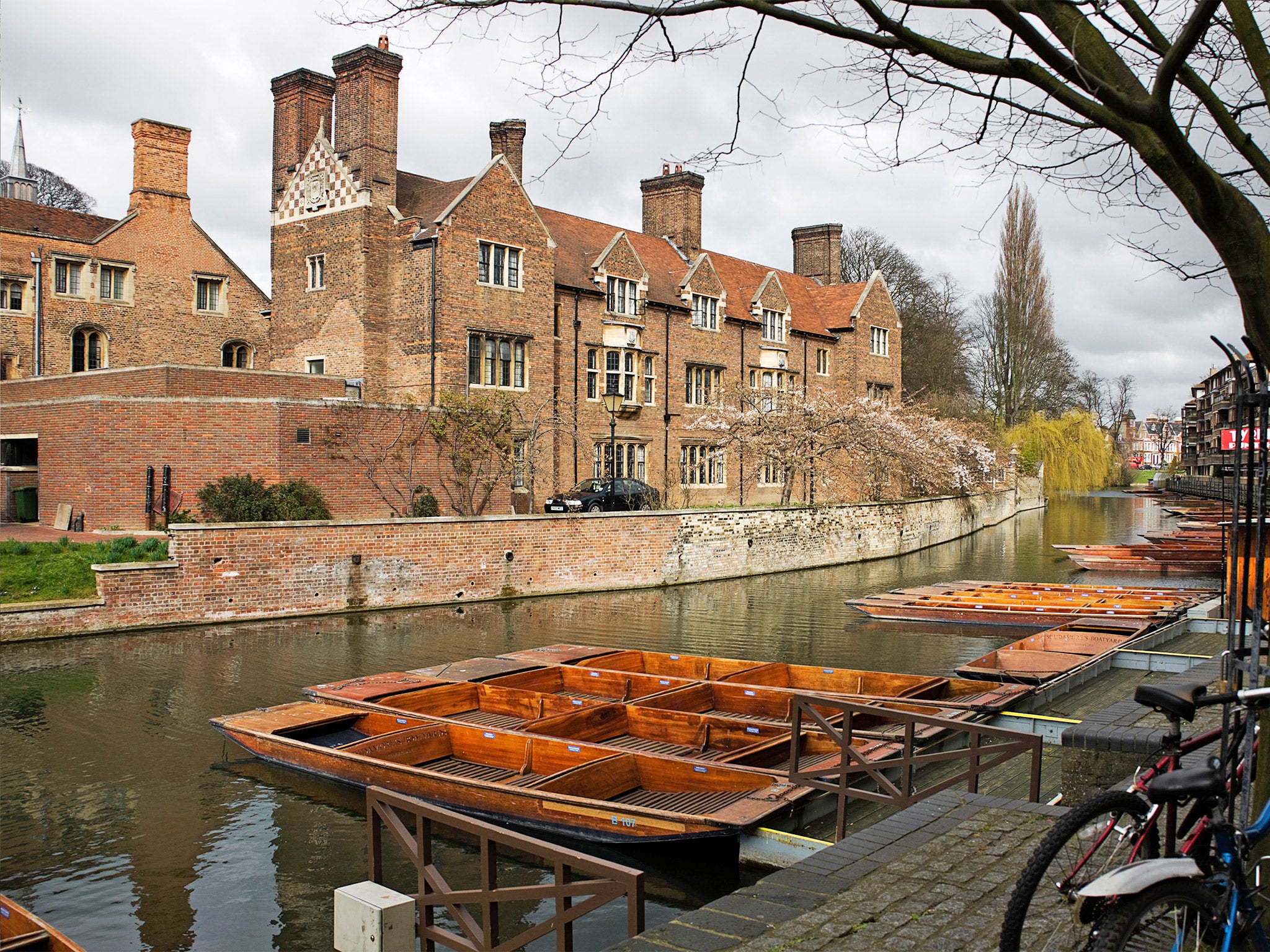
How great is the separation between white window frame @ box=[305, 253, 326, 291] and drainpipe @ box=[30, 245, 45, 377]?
604cm

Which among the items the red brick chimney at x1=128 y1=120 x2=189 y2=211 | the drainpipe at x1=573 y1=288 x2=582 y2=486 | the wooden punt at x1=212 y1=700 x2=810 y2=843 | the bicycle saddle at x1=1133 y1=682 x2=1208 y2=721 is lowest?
the wooden punt at x1=212 y1=700 x2=810 y2=843

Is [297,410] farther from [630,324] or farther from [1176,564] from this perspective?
[1176,564]

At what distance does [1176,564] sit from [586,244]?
56.2 feet

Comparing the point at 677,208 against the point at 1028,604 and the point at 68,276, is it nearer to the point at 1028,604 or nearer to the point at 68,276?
the point at 68,276

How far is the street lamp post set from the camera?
74.9ft

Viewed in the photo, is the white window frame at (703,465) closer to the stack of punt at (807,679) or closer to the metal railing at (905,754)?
the stack of punt at (807,679)

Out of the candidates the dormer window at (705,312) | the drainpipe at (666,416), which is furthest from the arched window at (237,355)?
the dormer window at (705,312)

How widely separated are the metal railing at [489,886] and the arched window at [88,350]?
24178mm

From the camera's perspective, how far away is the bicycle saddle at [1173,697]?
284 centimetres

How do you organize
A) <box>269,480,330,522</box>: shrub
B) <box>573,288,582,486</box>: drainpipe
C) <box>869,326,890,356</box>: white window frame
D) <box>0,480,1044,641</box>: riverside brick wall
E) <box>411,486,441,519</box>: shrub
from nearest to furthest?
<box>0,480,1044,641</box>: riverside brick wall
<box>269,480,330,522</box>: shrub
<box>411,486,441,519</box>: shrub
<box>573,288,582,486</box>: drainpipe
<box>869,326,890,356</box>: white window frame

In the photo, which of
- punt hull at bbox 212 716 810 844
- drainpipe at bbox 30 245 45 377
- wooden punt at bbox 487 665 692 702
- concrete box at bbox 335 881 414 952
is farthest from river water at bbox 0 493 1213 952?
drainpipe at bbox 30 245 45 377

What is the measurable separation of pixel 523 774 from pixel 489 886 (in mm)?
3538

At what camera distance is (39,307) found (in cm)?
2514

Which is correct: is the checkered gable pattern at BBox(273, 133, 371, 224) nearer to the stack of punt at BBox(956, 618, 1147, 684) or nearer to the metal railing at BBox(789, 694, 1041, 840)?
the stack of punt at BBox(956, 618, 1147, 684)
